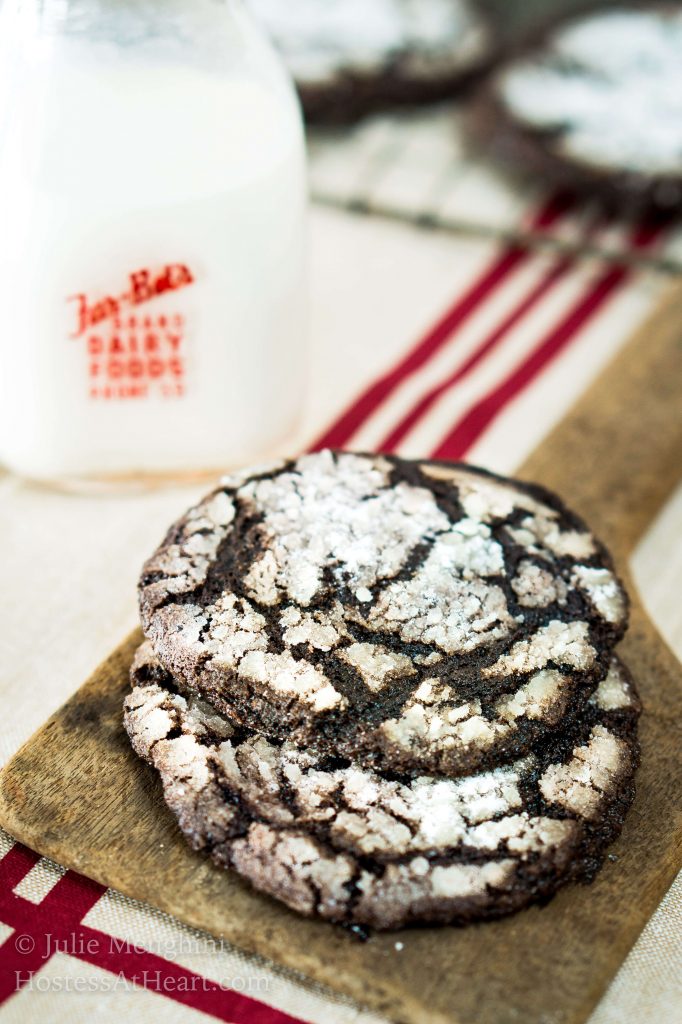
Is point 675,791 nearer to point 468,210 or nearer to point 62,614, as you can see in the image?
point 62,614

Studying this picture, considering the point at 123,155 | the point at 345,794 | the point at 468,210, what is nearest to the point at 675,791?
the point at 345,794

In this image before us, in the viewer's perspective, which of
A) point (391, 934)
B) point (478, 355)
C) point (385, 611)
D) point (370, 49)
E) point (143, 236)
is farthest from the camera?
point (370, 49)

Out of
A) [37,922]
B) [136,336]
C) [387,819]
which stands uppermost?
[136,336]

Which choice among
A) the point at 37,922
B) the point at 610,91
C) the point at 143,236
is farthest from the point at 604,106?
the point at 37,922

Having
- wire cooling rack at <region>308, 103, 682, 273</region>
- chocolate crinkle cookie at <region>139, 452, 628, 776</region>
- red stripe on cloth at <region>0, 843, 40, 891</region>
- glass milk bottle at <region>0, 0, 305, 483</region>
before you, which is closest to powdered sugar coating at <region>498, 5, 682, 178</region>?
wire cooling rack at <region>308, 103, 682, 273</region>

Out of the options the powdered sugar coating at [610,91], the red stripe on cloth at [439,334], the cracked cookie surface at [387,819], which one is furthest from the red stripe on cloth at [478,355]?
the cracked cookie surface at [387,819]

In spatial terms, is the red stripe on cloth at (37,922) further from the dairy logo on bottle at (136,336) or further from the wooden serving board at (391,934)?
the dairy logo on bottle at (136,336)

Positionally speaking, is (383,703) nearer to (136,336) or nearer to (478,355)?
(136,336)

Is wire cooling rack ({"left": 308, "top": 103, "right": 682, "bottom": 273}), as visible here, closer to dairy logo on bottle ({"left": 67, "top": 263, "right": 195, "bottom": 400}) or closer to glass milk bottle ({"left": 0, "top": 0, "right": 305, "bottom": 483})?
glass milk bottle ({"left": 0, "top": 0, "right": 305, "bottom": 483})
